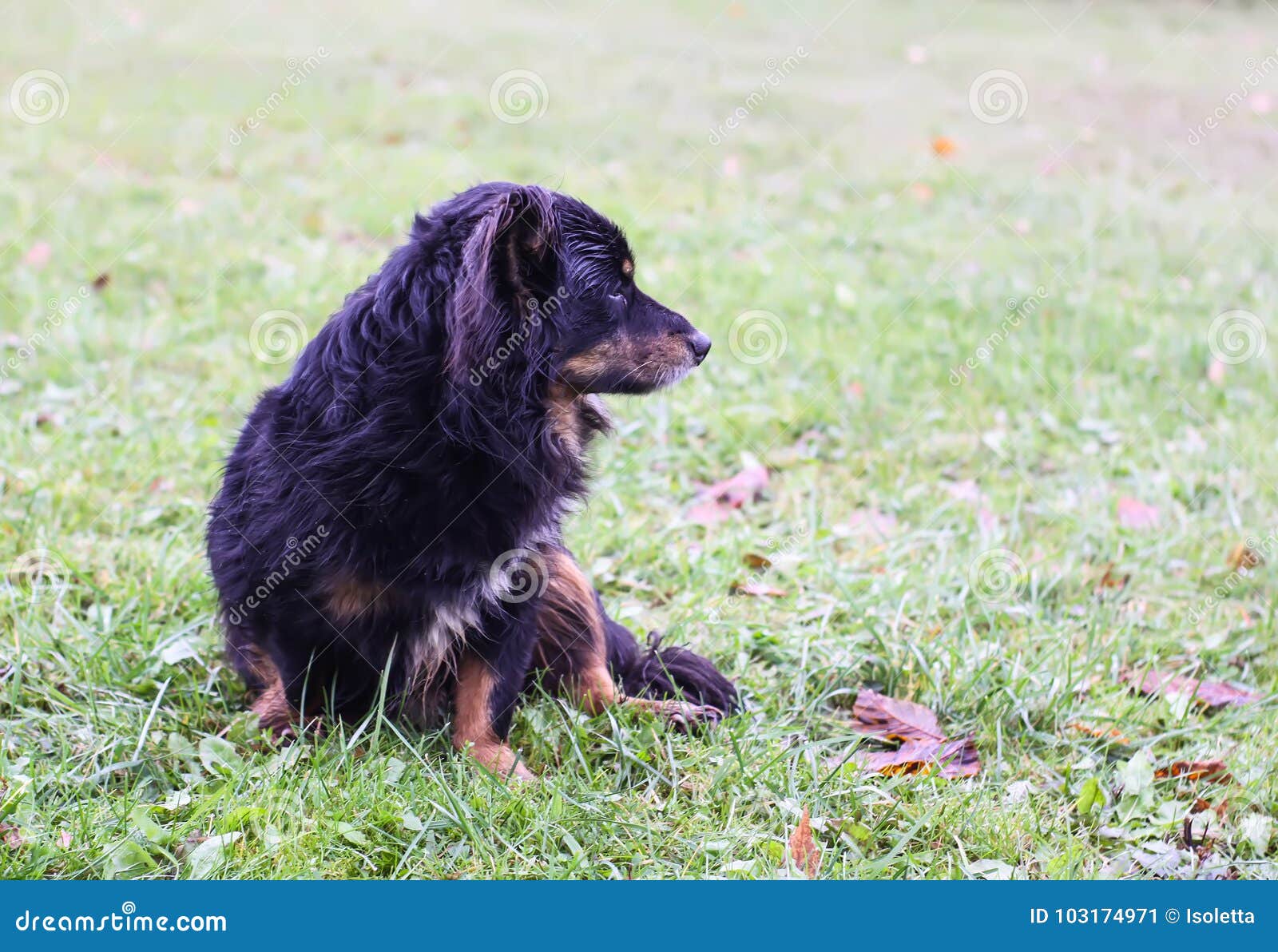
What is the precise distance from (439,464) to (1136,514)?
9.71ft

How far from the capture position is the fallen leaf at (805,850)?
2.39 m

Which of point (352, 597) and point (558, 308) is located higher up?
point (558, 308)

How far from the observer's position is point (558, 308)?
8.06ft

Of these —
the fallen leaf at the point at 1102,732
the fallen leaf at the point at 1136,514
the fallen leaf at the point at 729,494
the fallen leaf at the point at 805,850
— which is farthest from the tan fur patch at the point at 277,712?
the fallen leaf at the point at 1136,514

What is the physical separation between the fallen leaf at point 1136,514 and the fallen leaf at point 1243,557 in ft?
0.93

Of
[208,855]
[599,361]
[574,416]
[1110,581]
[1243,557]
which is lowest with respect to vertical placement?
[208,855]

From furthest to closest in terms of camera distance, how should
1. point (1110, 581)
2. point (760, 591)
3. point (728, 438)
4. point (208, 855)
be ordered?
point (728, 438)
point (1110, 581)
point (760, 591)
point (208, 855)

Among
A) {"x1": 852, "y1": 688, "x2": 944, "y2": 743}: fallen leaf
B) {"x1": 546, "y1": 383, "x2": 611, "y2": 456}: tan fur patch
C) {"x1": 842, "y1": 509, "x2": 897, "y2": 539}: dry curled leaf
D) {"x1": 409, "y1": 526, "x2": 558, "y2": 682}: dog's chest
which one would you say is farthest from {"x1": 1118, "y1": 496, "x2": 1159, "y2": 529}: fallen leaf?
{"x1": 409, "y1": 526, "x2": 558, "y2": 682}: dog's chest

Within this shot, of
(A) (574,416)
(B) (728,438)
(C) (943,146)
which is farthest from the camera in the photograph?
(C) (943,146)

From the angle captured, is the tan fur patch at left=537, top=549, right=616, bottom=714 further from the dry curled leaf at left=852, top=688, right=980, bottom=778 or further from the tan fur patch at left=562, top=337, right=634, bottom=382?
the dry curled leaf at left=852, top=688, right=980, bottom=778

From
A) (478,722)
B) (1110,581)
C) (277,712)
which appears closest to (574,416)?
(478,722)

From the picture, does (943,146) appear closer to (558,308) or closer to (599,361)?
(599,361)

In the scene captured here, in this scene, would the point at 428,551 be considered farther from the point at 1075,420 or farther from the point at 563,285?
the point at 1075,420

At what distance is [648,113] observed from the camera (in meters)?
8.75
